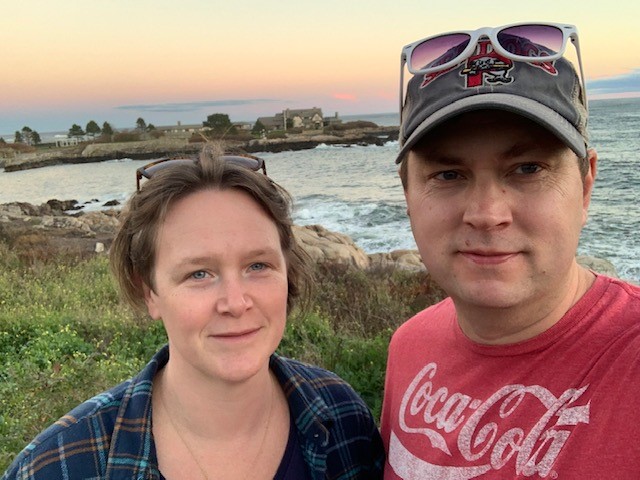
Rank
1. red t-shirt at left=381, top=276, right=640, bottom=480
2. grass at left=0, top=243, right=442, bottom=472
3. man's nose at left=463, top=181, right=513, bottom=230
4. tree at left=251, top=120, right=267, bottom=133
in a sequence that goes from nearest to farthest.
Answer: red t-shirt at left=381, top=276, right=640, bottom=480
man's nose at left=463, top=181, right=513, bottom=230
grass at left=0, top=243, right=442, bottom=472
tree at left=251, top=120, right=267, bottom=133

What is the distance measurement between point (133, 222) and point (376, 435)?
4.44 ft

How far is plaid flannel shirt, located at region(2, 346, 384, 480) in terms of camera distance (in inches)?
72.7

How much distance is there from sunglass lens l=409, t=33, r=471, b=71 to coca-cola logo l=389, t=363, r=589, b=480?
3.57ft

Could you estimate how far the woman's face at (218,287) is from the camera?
1911 mm

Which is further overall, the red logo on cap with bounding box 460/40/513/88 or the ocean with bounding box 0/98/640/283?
the ocean with bounding box 0/98/640/283

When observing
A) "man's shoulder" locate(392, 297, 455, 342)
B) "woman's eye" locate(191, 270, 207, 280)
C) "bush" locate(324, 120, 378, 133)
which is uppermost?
"bush" locate(324, 120, 378, 133)

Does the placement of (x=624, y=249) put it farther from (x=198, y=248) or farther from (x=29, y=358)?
(x=198, y=248)

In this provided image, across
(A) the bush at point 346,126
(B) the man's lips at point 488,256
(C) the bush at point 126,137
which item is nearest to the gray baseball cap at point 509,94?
(B) the man's lips at point 488,256

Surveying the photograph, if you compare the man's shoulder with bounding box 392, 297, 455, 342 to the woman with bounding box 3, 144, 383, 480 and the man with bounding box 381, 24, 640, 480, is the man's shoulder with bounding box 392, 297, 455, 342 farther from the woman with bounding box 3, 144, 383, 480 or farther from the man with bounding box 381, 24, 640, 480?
the woman with bounding box 3, 144, 383, 480

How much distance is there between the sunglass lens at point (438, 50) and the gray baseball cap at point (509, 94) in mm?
61

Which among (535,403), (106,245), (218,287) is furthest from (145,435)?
(106,245)

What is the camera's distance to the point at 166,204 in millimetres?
2018

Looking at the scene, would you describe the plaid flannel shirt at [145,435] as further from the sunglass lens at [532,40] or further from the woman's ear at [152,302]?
the sunglass lens at [532,40]

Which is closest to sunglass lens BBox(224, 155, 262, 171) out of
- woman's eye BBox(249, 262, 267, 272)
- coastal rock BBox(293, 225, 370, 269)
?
woman's eye BBox(249, 262, 267, 272)
